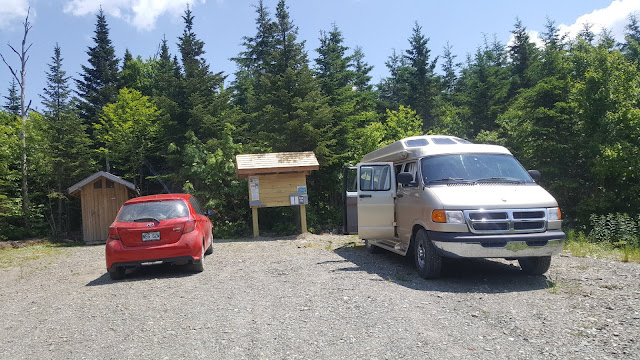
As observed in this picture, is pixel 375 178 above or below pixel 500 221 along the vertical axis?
above

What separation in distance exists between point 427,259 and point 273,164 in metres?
9.29

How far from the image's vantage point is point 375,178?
10.0 metres

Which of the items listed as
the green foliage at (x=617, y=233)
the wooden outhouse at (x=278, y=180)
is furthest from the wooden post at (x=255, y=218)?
the green foliage at (x=617, y=233)

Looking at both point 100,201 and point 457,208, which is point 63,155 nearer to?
point 100,201

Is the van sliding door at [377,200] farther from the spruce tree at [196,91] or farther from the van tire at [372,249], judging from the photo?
the spruce tree at [196,91]

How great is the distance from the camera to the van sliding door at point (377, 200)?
956cm

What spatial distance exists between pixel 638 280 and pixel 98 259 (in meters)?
13.3

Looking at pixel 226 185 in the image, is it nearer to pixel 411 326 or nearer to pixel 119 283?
pixel 119 283

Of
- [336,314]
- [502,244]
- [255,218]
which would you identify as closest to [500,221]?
[502,244]

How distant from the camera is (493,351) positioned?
4.20 meters

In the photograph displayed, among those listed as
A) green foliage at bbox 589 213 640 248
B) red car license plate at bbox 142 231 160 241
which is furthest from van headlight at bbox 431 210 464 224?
green foliage at bbox 589 213 640 248

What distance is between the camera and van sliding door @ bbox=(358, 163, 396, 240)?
956 centimetres

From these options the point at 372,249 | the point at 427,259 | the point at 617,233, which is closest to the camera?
the point at 427,259

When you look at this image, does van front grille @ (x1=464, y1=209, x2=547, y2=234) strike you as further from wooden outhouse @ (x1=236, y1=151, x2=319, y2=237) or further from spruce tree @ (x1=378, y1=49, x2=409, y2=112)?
spruce tree @ (x1=378, y1=49, x2=409, y2=112)
